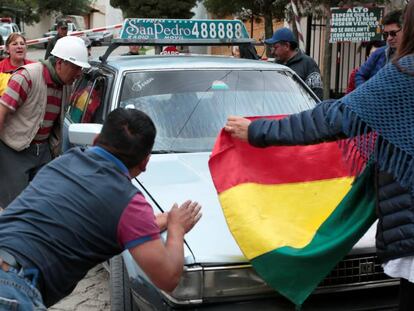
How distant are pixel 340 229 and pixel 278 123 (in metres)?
0.59

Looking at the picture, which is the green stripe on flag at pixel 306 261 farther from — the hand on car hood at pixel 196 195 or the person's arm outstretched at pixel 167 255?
the person's arm outstretched at pixel 167 255

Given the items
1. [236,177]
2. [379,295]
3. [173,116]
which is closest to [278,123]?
[236,177]

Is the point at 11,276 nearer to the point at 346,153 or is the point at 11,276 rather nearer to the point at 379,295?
→ the point at 346,153

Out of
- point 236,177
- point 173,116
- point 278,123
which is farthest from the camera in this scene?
point 173,116

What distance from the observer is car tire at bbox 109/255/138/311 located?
312 cm

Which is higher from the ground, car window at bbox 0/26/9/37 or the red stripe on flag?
the red stripe on flag

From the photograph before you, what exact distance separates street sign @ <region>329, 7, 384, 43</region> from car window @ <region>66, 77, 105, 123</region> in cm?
460

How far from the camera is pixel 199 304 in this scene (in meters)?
2.51

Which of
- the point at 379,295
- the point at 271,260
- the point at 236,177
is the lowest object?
the point at 379,295

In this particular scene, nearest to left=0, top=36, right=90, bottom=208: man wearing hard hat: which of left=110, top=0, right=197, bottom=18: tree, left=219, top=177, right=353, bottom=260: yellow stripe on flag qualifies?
left=219, top=177, right=353, bottom=260: yellow stripe on flag

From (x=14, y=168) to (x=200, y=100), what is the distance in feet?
5.25

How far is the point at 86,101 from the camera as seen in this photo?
477 centimetres

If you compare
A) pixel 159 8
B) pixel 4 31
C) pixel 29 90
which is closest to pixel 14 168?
pixel 29 90

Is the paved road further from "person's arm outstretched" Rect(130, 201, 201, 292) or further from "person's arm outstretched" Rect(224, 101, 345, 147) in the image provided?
"person's arm outstretched" Rect(224, 101, 345, 147)
